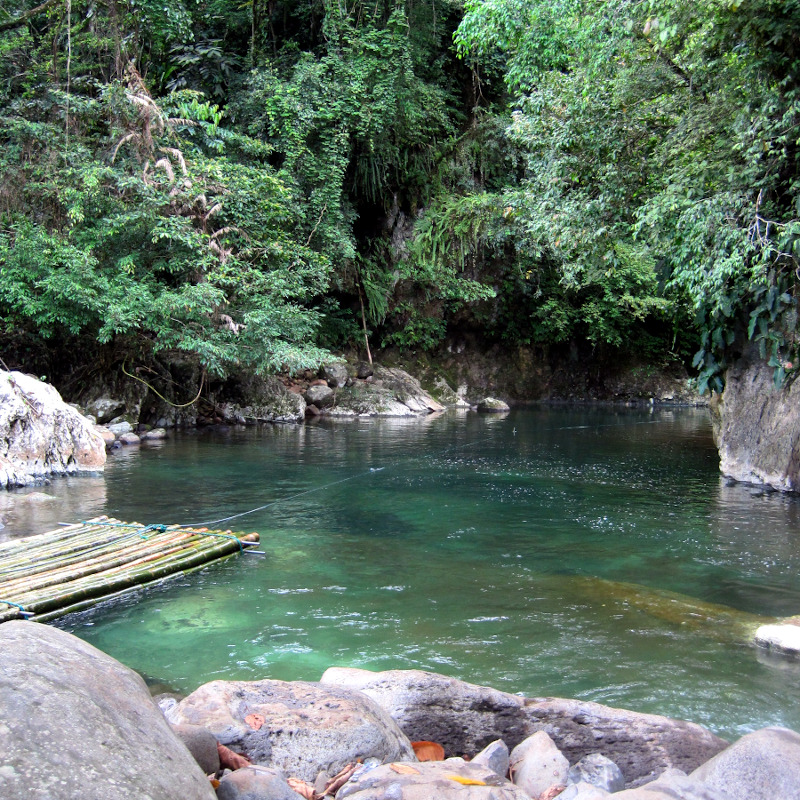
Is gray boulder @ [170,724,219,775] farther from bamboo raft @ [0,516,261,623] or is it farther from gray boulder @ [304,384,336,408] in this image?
gray boulder @ [304,384,336,408]

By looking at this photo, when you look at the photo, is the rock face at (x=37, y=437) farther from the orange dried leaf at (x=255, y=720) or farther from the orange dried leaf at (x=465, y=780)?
the orange dried leaf at (x=465, y=780)

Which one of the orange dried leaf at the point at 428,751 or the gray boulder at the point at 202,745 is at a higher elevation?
the gray boulder at the point at 202,745

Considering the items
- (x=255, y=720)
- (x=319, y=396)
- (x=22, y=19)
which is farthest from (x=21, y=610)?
(x=319, y=396)

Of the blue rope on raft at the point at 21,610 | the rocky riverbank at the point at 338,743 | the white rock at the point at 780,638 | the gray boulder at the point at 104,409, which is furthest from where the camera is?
the gray boulder at the point at 104,409

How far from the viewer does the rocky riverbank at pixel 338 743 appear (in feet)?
6.84

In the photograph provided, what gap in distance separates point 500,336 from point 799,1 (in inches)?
818

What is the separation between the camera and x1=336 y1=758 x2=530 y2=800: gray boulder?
2.64m

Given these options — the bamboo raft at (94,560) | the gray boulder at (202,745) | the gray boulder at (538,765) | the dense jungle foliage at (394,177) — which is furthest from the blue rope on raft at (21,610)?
the dense jungle foliage at (394,177)

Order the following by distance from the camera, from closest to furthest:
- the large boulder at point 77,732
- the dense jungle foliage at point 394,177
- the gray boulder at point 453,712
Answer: the large boulder at point 77,732 < the gray boulder at point 453,712 < the dense jungle foliage at point 394,177

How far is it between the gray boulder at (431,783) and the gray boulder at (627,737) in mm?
640

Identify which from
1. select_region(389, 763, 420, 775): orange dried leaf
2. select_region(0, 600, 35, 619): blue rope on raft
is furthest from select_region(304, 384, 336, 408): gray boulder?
select_region(389, 763, 420, 775): orange dried leaf

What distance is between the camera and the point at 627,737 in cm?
350

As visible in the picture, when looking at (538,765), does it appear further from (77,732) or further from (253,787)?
(77,732)

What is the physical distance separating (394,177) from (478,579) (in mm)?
20061
